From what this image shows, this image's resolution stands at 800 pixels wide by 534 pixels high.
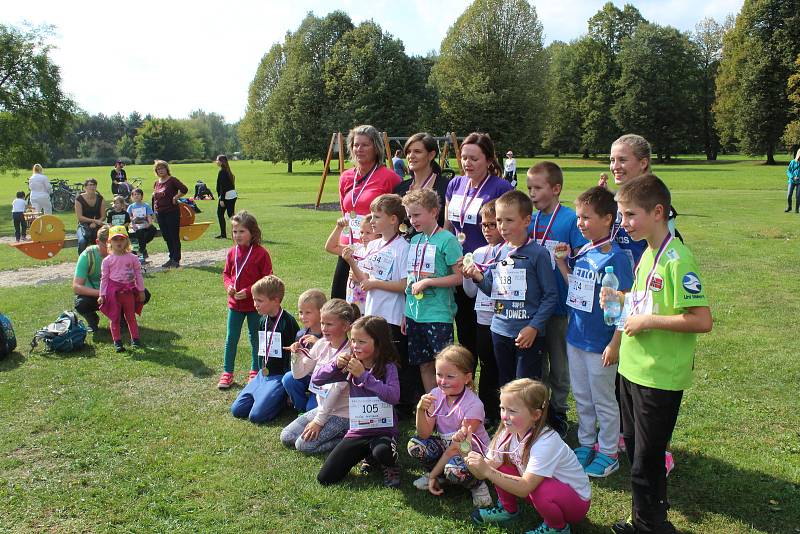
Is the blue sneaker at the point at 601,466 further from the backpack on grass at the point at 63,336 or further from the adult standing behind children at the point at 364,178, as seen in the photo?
the backpack on grass at the point at 63,336

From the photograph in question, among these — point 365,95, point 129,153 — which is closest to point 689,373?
point 365,95

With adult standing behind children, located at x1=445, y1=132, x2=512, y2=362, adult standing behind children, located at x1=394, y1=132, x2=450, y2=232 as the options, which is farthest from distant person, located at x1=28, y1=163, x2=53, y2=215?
adult standing behind children, located at x1=445, y1=132, x2=512, y2=362

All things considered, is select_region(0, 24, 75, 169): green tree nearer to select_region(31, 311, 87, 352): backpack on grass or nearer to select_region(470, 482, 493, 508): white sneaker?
select_region(31, 311, 87, 352): backpack on grass

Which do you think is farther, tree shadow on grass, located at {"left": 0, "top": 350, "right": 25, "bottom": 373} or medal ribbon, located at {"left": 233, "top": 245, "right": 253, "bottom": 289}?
tree shadow on grass, located at {"left": 0, "top": 350, "right": 25, "bottom": 373}

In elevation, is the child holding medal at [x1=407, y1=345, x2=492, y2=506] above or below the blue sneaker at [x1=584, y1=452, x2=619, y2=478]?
above

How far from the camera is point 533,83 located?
5291 centimetres

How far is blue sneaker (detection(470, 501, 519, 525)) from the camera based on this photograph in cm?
359

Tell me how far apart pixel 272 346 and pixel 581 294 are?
2.74 metres

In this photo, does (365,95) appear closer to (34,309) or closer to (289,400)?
(34,309)

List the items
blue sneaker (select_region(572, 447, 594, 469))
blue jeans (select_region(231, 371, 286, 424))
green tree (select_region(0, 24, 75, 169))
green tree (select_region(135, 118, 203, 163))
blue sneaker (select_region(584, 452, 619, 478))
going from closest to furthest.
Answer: blue sneaker (select_region(584, 452, 619, 478))
blue sneaker (select_region(572, 447, 594, 469))
blue jeans (select_region(231, 371, 286, 424))
green tree (select_region(0, 24, 75, 169))
green tree (select_region(135, 118, 203, 163))

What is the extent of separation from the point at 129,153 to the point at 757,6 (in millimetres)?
98553

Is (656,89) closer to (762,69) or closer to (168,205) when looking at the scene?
(762,69)

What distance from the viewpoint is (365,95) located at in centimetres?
4809

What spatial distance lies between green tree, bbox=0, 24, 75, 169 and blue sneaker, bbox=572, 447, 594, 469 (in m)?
32.2
